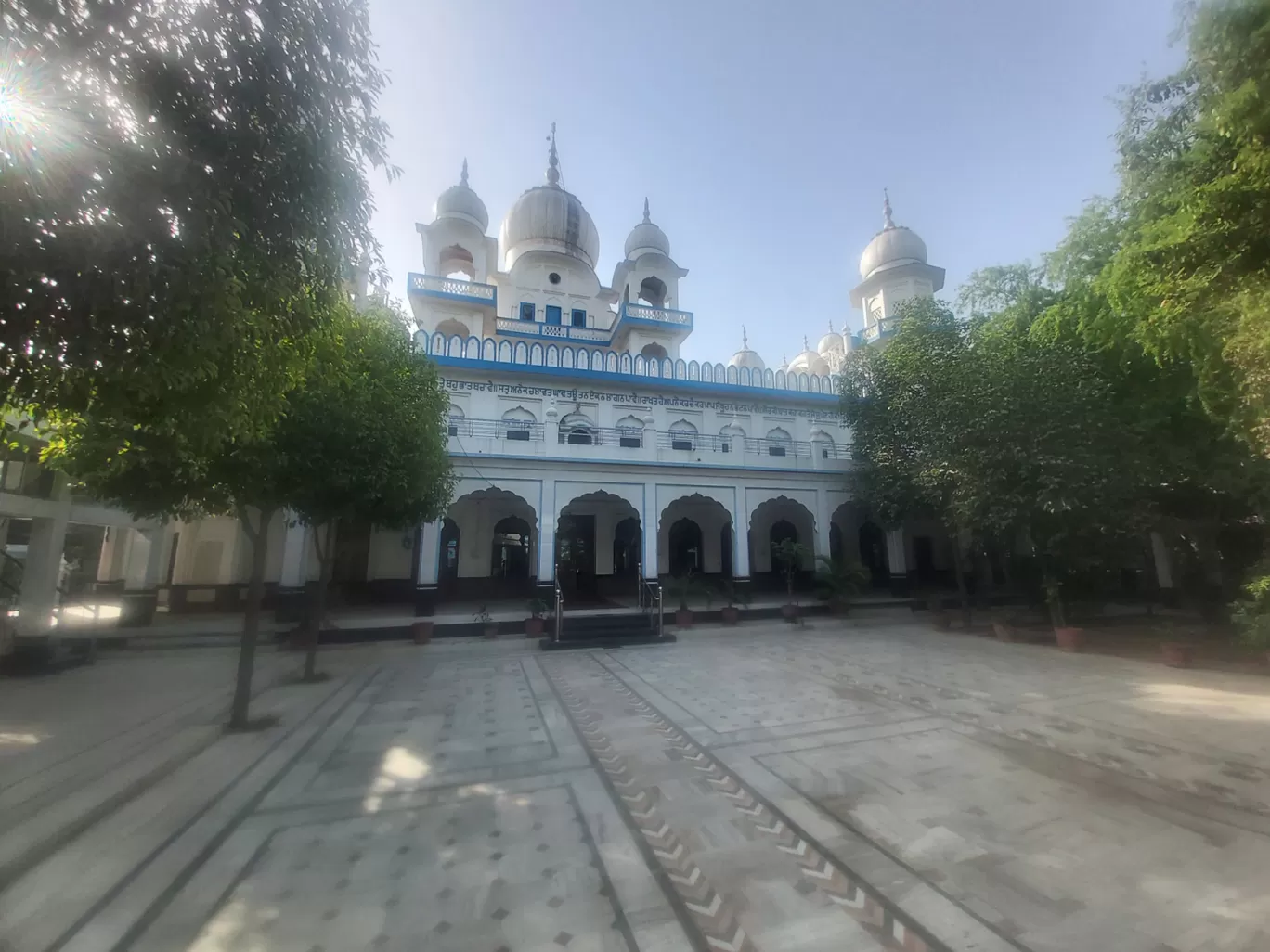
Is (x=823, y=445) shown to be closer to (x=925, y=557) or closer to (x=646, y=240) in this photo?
(x=925, y=557)

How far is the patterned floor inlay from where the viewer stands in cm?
293

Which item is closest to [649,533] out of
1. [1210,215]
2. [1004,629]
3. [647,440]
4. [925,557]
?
[647,440]

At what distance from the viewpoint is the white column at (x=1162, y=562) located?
55.9 feet

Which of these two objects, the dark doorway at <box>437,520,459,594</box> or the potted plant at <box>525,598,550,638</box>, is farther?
the dark doorway at <box>437,520,459,594</box>

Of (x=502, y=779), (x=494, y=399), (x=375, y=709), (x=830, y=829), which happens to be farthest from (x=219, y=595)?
(x=830, y=829)

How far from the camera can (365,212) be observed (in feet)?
17.7

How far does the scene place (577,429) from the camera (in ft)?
60.1

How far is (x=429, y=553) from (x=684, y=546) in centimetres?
978

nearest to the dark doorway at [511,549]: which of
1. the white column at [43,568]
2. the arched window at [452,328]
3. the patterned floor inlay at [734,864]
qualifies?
the arched window at [452,328]

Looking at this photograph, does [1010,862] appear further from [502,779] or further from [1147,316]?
[1147,316]

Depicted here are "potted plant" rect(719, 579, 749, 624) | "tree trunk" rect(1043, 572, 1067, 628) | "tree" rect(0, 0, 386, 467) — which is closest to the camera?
"tree" rect(0, 0, 386, 467)

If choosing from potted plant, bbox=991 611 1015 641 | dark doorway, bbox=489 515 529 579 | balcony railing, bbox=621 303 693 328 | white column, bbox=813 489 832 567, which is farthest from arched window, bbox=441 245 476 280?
potted plant, bbox=991 611 1015 641

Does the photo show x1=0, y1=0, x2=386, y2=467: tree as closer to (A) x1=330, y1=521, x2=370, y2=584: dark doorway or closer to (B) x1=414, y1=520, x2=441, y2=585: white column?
(B) x1=414, y1=520, x2=441, y2=585: white column

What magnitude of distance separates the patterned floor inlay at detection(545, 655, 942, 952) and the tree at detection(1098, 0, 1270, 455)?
288 inches
